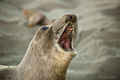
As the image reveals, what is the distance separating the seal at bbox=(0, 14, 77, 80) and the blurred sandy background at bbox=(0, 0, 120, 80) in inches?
38.7

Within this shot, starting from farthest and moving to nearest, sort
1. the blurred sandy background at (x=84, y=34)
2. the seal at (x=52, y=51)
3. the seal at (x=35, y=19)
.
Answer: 1. the seal at (x=35, y=19)
2. the blurred sandy background at (x=84, y=34)
3. the seal at (x=52, y=51)

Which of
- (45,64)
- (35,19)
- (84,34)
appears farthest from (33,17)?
(45,64)

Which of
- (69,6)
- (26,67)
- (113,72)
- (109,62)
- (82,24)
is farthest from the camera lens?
(69,6)

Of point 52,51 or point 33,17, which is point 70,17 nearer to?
point 52,51

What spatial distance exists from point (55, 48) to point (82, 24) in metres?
3.16

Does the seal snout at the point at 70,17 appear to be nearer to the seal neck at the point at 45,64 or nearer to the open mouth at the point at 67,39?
the open mouth at the point at 67,39

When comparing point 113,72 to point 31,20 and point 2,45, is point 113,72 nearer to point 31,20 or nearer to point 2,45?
point 2,45

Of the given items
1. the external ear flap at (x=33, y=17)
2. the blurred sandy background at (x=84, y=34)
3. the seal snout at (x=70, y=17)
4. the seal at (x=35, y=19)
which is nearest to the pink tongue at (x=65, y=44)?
the seal snout at (x=70, y=17)

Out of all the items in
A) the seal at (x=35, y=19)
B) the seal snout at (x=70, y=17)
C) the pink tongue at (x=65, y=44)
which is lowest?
the pink tongue at (x=65, y=44)

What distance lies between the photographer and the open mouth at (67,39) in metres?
1.84

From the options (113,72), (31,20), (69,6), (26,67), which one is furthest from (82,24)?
(26,67)

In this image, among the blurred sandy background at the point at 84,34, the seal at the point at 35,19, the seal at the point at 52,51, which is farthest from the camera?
the seal at the point at 35,19

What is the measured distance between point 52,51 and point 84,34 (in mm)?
2593

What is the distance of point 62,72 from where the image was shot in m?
1.95
